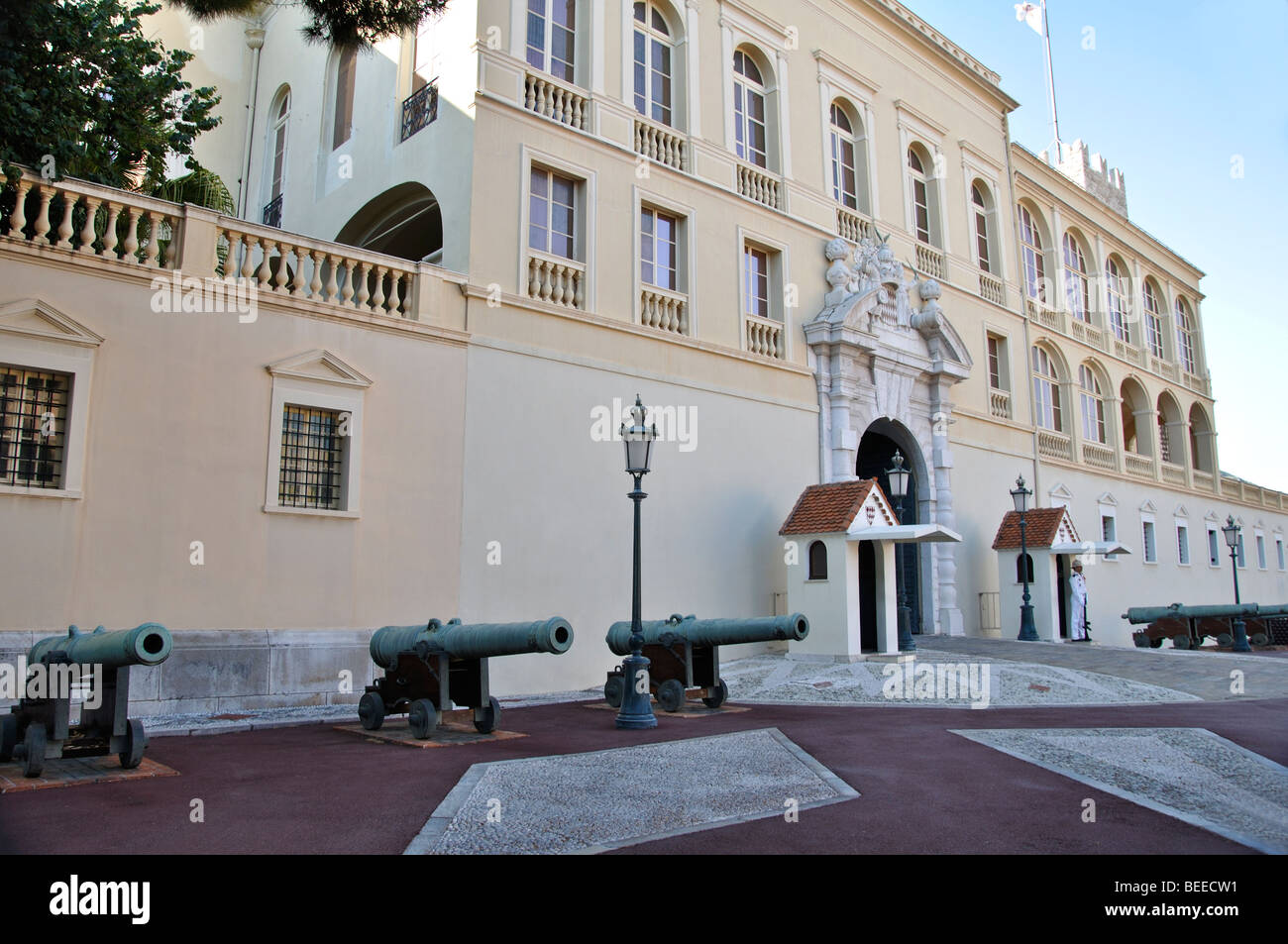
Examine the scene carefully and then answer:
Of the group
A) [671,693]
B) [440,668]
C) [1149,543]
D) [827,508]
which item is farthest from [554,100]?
[1149,543]

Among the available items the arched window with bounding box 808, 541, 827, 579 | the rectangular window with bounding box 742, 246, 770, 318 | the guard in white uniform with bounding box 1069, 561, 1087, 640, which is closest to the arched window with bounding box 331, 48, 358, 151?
the rectangular window with bounding box 742, 246, 770, 318

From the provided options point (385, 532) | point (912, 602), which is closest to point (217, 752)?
point (385, 532)

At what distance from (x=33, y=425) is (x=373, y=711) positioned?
4915 millimetres

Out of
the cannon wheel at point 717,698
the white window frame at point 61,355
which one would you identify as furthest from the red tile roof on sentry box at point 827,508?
the white window frame at point 61,355

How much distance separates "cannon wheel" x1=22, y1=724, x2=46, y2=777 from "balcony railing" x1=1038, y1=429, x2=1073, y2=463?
79.0 ft

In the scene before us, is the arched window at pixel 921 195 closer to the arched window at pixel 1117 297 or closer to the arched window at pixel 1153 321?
the arched window at pixel 1117 297

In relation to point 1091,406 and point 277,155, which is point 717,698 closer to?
point 277,155

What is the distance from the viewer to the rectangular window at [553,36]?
15.5 meters

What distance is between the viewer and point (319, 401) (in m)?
12.1

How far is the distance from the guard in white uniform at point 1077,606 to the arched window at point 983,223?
8.58 m

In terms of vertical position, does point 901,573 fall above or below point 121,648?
above

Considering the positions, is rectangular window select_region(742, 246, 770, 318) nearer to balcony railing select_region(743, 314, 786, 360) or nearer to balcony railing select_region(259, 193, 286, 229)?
balcony railing select_region(743, 314, 786, 360)

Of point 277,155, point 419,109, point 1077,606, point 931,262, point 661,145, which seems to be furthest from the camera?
point 931,262

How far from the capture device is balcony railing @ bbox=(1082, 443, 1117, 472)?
28141 millimetres
